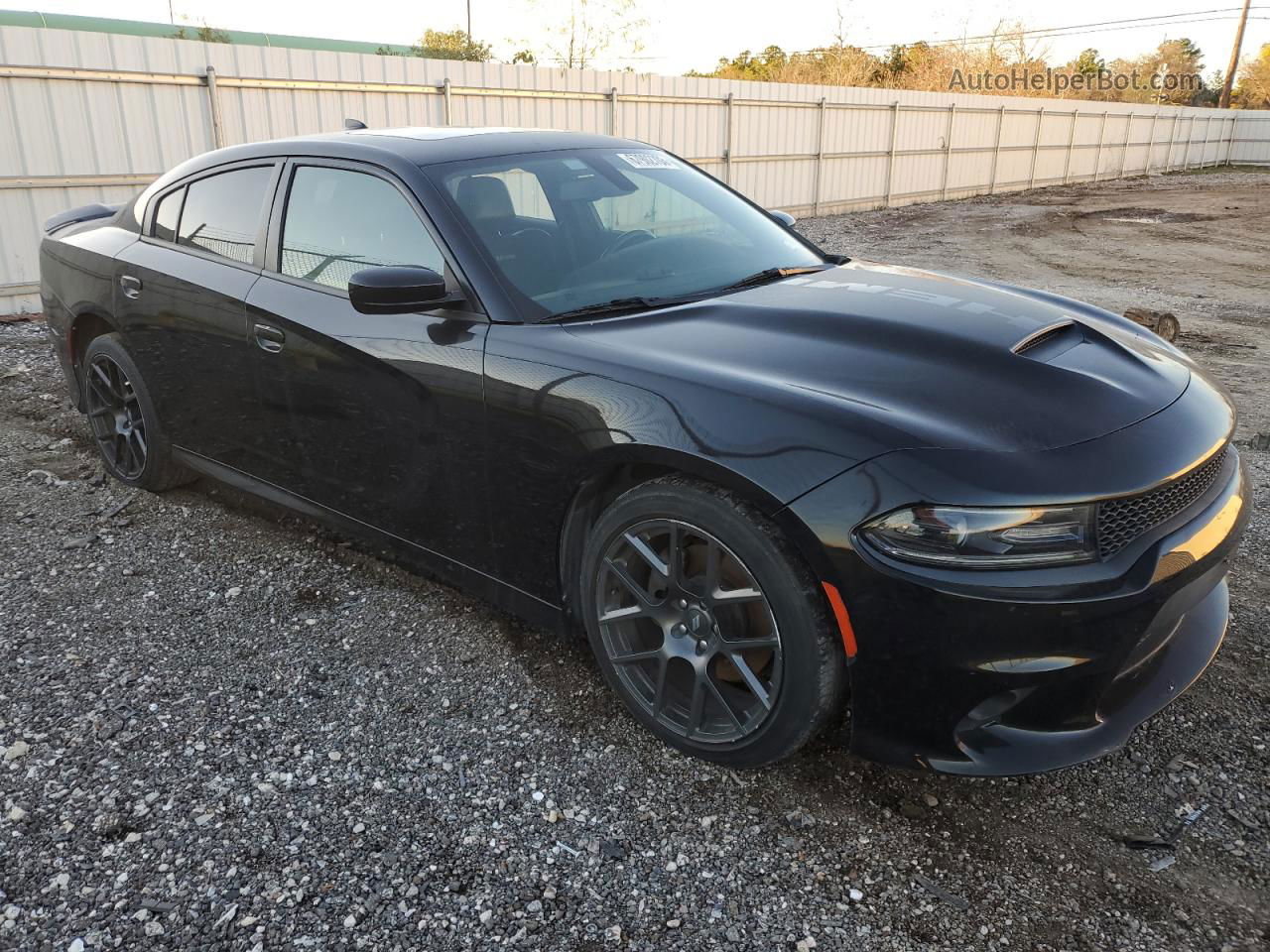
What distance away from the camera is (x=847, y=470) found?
85.2 inches

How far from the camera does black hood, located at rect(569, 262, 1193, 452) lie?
7.38ft

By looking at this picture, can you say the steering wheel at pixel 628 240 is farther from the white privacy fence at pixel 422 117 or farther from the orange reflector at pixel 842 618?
the white privacy fence at pixel 422 117

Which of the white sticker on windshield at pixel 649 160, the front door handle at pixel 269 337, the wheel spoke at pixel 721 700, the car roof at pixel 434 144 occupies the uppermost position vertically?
the car roof at pixel 434 144

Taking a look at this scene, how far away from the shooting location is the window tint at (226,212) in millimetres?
3719

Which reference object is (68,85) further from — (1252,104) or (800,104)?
(1252,104)

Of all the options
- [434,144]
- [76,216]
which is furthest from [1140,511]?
[76,216]

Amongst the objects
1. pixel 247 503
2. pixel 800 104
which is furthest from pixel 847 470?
pixel 800 104

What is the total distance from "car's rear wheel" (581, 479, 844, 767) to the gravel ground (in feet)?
0.65

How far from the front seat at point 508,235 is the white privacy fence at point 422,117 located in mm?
7798

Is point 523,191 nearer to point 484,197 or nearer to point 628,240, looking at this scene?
point 484,197

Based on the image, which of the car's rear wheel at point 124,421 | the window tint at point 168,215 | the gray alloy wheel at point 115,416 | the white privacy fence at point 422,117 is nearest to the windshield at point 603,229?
the window tint at point 168,215

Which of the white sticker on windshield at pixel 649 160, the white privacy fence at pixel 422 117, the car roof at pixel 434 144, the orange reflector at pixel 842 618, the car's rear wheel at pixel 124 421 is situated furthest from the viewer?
the white privacy fence at pixel 422 117

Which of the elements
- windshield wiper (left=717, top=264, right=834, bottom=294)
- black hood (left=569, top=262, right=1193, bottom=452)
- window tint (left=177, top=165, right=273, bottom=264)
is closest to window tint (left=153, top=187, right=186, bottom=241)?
window tint (left=177, top=165, right=273, bottom=264)

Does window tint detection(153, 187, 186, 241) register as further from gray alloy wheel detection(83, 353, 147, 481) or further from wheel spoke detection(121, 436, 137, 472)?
wheel spoke detection(121, 436, 137, 472)
